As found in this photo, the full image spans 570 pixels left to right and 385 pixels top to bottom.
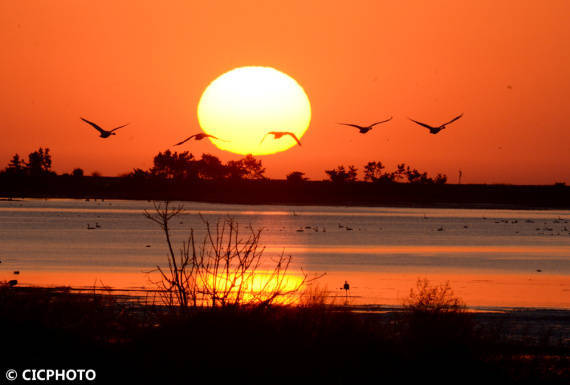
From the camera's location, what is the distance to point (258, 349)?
13.4m

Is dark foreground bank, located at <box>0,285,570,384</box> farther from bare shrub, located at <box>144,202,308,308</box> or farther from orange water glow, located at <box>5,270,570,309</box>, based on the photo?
orange water glow, located at <box>5,270,570,309</box>

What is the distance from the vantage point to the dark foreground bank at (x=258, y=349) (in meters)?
12.9

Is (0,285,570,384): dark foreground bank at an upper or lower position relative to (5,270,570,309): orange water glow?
upper

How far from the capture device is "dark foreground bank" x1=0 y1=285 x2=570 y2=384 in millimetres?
12922

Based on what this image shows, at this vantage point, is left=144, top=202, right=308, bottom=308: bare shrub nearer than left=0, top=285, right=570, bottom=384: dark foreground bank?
No

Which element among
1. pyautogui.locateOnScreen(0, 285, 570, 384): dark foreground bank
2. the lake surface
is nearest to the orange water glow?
the lake surface

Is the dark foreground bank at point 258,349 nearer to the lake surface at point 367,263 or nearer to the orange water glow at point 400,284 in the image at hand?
the lake surface at point 367,263

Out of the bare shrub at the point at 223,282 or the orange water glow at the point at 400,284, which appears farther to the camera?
the orange water glow at the point at 400,284

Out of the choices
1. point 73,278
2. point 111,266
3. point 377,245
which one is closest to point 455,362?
point 73,278

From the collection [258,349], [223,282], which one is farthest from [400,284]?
[258,349]

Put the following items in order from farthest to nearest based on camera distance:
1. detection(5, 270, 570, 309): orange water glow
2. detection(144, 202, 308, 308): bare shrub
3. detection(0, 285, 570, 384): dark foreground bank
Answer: detection(5, 270, 570, 309): orange water glow → detection(144, 202, 308, 308): bare shrub → detection(0, 285, 570, 384): dark foreground bank

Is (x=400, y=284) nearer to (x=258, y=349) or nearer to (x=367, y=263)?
(x=367, y=263)

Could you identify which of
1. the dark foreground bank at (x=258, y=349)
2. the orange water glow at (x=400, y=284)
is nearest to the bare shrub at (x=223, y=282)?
the dark foreground bank at (x=258, y=349)

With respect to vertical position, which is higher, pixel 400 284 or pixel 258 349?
pixel 258 349
